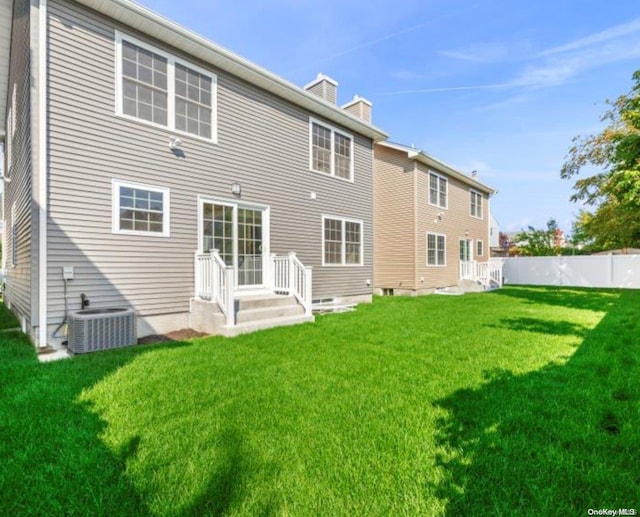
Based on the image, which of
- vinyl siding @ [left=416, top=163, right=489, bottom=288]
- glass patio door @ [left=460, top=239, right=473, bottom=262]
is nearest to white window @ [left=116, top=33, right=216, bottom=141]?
vinyl siding @ [left=416, top=163, right=489, bottom=288]

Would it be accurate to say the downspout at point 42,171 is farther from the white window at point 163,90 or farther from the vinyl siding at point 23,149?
the white window at point 163,90

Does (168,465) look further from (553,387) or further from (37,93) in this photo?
(37,93)

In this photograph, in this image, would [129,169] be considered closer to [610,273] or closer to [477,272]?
[477,272]

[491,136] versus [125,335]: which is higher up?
[491,136]

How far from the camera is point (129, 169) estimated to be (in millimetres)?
6055

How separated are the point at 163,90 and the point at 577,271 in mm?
21667

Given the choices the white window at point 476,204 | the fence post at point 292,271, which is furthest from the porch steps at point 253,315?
the white window at point 476,204

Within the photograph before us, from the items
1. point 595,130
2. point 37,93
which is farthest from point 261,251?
point 595,130

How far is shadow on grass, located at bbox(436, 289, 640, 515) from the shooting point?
187 cm

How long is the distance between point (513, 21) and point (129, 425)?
39.7 feet

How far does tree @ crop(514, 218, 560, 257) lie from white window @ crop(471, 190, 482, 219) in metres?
12.5

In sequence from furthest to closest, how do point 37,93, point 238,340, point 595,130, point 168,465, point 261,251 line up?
1. point 595,130
2. point 261,251
3. point 238,340
4. point 37,93
5. point 168,465

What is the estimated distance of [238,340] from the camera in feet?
18.5

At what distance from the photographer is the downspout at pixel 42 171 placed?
512 cm
